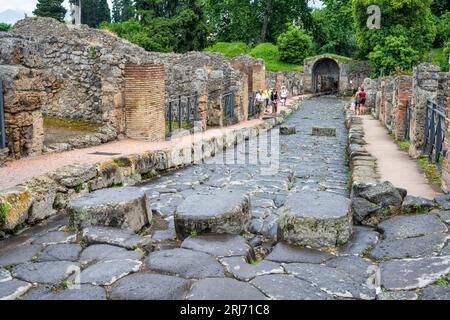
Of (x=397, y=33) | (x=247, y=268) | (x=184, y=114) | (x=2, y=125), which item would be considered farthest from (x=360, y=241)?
(x=397, y=33)

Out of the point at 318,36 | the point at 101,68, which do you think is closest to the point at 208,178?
the point at 101,68

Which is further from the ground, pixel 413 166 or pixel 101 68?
pixel 101 68

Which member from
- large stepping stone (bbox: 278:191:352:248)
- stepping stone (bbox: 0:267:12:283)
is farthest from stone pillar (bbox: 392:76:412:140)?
stepping stone (bbox: 0:267:12:283)

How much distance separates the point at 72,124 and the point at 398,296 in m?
9.61

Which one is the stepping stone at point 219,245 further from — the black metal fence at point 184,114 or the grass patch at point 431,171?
the black metal fence at point 184,114

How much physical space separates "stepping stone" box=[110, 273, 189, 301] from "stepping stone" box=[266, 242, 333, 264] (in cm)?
111

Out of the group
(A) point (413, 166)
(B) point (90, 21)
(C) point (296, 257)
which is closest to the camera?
(C) point (296, 257)

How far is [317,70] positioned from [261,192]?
4086cm

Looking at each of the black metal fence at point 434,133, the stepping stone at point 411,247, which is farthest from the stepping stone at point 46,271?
the black metal fence at point 434,133

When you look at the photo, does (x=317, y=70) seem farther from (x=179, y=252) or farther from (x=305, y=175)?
(x=179, y=252)

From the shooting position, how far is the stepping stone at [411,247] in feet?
15.4

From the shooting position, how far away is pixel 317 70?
4734 cm

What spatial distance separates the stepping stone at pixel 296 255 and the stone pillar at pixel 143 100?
6635mm
